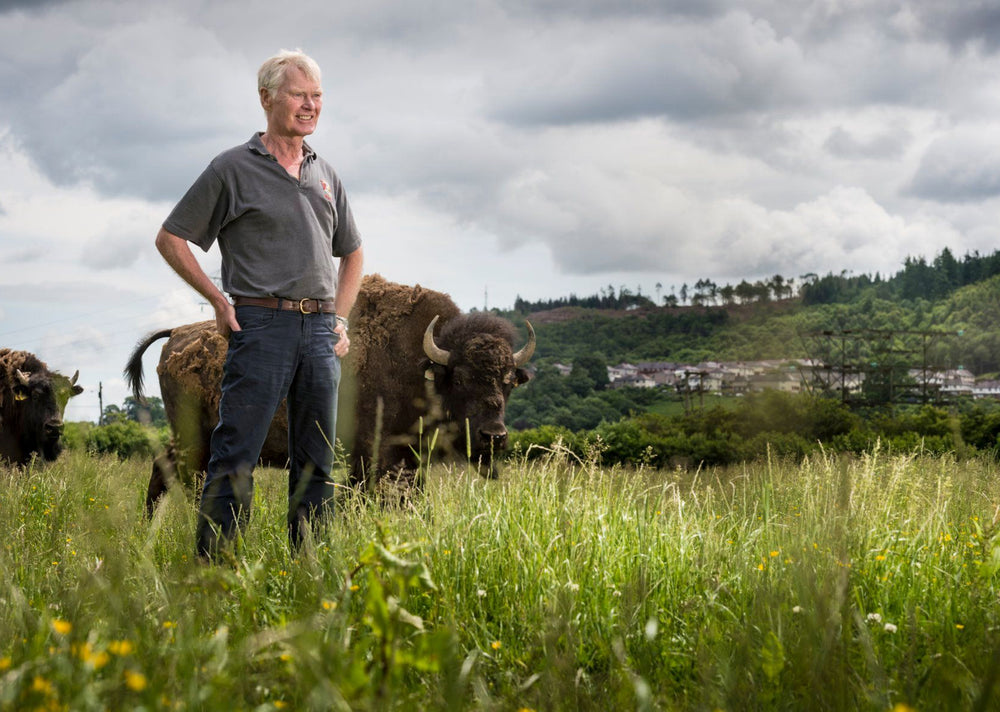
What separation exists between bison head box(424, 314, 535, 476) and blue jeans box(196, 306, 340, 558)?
2.40 m

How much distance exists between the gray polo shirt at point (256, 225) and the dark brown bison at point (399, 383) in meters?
2.75

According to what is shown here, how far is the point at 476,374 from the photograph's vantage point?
24.7 feet

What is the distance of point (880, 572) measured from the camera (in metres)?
4.20

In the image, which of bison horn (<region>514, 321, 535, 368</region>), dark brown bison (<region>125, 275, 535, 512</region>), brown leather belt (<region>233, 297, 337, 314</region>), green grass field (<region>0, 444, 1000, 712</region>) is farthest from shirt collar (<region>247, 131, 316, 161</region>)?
bison horn (<region>514, 321, 535, 368</region>)

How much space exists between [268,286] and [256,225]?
38cm

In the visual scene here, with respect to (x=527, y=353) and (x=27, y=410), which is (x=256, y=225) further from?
(x=27, y=410)

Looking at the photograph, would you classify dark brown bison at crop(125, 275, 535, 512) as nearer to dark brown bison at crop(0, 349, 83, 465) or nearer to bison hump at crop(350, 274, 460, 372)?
bison hump at crop(350, 274, 460, 372)

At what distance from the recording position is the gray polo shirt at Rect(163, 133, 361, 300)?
15.8ft

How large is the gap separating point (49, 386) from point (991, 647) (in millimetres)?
12117

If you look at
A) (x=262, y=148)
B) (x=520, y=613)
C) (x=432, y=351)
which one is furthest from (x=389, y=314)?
(x=520, y=613)

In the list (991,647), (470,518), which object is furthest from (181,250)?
(991,647)

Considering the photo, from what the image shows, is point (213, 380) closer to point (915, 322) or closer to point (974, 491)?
point (974, 491)

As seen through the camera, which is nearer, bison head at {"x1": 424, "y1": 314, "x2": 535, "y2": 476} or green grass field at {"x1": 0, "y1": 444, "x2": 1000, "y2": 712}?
green grass field at {"x1": 0, "y1": 444, "x2": 1000, "y2": 712}

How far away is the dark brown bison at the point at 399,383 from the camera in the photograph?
7492 millimetres
